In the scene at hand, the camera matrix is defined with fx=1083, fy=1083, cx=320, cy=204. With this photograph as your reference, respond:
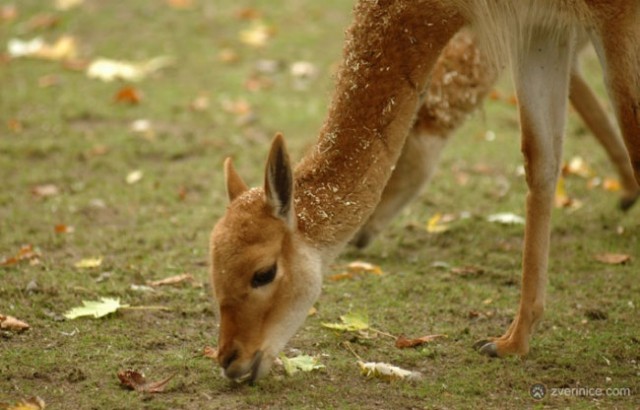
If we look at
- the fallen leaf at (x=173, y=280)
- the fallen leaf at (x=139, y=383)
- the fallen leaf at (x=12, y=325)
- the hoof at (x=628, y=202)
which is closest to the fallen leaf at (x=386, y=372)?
the fallen leaf at (x=139, y=383)

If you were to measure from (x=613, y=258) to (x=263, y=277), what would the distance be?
2.58m

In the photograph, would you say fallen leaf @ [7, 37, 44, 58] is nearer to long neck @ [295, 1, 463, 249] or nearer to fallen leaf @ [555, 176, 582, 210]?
fallen leaf @ [555, 176, 582, 210]

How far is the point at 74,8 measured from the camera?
11.4 metres

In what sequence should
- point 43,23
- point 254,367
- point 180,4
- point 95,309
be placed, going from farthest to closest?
point 180,4 < point 43,23 < point 95,309 < point 254,367

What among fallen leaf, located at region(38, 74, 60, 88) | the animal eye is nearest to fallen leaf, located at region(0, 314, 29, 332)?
the animal eye

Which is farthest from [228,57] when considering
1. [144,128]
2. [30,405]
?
[30,405]

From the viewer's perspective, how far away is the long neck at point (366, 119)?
4.42 m

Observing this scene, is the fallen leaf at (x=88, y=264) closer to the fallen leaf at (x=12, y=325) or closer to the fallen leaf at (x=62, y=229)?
the fallen leaf at (x=62, y=229)

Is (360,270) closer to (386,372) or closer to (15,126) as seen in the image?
(386,372)

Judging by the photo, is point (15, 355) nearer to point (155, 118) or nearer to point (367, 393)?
point (367, 393)

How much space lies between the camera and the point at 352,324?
491 cm

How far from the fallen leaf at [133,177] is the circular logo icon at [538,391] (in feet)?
12.3

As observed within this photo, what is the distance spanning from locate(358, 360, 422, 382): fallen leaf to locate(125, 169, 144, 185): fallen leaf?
331 centimetres

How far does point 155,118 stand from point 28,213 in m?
2.15
